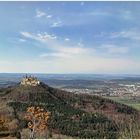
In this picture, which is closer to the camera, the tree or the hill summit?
the tree

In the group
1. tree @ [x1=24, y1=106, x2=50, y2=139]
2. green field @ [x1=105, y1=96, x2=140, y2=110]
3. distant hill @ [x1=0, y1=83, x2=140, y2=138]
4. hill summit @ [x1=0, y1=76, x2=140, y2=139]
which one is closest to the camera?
tree @ [x1=24, y1=106, x2=50, y2=139]

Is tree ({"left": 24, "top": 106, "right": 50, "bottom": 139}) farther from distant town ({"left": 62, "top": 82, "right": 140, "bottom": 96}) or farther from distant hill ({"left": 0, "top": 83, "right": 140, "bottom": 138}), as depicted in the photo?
distant town ({"left": 62, "top": 82, "right": 140, "bottom": 96})

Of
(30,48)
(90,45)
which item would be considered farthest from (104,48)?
(30,48)

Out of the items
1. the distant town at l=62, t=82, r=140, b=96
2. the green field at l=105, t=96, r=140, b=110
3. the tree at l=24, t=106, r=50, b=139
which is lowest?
the tree at l=24, t=106, r=50, b=139

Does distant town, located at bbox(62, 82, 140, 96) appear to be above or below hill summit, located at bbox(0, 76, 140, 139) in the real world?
above

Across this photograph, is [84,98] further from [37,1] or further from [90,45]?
[37,1]

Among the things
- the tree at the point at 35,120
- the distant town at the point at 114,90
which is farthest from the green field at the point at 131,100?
the tree at the point at 35,120

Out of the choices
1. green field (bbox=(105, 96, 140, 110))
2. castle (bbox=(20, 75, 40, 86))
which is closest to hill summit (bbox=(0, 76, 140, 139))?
castle (bbox=(20, 75, 40, 86))

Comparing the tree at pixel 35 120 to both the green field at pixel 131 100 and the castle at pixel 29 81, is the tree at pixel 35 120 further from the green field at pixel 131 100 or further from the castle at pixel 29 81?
the green field at pixel 131 100
